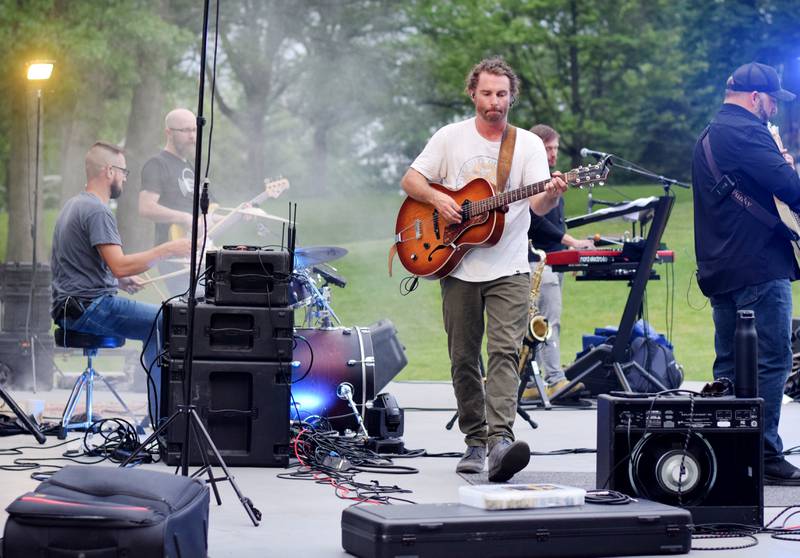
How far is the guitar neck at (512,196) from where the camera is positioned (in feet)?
19.3

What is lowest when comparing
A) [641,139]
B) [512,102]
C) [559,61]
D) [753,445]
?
[753,445]

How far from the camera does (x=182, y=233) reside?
29.5 ft

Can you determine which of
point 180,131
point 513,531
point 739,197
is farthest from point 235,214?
point 513,531

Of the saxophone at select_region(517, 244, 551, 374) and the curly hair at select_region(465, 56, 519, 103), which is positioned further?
the saxophone at select_region(517, 244, 551, 374)

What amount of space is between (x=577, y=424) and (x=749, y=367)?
3510 millimetres

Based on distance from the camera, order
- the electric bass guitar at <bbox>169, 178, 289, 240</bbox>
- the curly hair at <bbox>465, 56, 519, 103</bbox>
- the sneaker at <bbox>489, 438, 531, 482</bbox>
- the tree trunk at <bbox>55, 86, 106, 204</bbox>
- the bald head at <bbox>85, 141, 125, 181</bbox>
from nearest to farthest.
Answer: the sneaker at <bbox>489, 438, 531, 482</bbox> < the curly hair at <bbox>465, 56, 519, 103</bbox> < the bald head at <bbox>85, 141, 125, 181</bbox> < the electric bass guitar at <bbox>169, 178, 289, 240</bbox> < the tree trunk at <bbox>55, 86, 106, 204</bbox>

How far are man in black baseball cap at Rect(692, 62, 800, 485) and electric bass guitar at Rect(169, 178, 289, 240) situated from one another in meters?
3.36

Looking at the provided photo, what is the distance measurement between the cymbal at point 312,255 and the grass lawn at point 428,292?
6.98 meters

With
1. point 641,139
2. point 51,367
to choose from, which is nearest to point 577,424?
point 51,367

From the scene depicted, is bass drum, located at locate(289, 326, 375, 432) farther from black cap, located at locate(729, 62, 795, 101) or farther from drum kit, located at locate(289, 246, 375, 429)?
black cap, located at locate(729, 62, 795, 101)

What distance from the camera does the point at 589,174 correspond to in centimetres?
586

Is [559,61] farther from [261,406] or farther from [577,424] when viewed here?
[261,406]

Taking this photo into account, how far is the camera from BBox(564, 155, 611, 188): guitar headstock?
5.84m

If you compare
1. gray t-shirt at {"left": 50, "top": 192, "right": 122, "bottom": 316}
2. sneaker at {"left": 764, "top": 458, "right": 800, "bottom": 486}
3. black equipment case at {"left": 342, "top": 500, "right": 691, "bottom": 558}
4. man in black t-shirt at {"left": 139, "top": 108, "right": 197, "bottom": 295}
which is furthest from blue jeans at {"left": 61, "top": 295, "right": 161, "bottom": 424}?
sneaker at {"left": 764, "top": 458, "right": 800, "bottom": 486}
